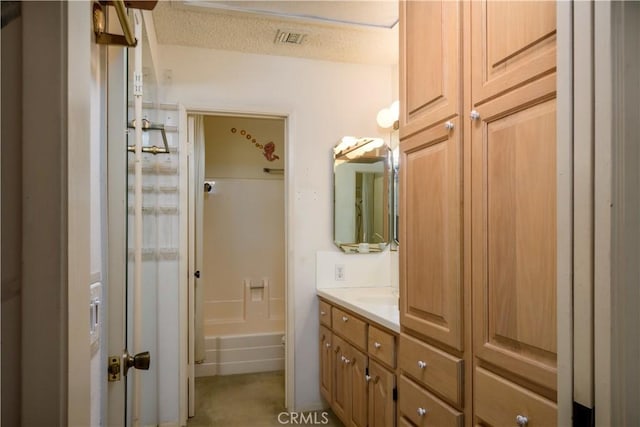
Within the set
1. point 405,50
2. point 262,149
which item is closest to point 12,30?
point 405,50

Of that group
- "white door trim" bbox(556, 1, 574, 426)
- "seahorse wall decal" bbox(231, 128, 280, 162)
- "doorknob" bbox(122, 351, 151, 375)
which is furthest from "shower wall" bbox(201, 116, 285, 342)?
"white door trim" bbox(556, 1, 574, 426)

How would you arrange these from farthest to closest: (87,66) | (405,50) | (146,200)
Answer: (146,200) < (405,50) < (87,66)

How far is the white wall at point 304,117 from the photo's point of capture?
107 inches

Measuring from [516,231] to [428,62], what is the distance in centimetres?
70

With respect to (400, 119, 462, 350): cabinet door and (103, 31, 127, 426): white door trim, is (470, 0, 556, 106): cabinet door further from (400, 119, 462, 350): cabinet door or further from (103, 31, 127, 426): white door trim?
(103, 31, 127, 426): white door trim

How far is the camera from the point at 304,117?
285cm

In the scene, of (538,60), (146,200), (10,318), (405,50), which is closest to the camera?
(10,318)

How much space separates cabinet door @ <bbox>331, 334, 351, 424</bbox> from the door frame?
371 millimetres

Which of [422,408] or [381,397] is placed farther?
[381,397]

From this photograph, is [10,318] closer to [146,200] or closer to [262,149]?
[146,200]

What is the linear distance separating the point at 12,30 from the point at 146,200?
2.02m

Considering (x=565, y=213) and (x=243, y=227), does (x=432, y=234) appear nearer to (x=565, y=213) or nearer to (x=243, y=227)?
(x=565, y=213)

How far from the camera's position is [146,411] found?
2541mm

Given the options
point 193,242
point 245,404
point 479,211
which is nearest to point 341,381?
point 245,404
